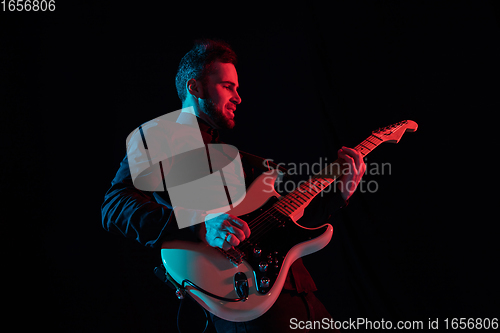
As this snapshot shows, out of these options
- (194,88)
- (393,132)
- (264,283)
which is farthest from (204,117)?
(393,132)

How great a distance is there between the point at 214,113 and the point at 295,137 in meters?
0.87

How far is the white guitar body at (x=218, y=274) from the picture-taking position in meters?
0.85

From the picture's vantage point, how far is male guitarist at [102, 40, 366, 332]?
0.95m

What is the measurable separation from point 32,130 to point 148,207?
106cm

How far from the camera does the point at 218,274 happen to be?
92cm

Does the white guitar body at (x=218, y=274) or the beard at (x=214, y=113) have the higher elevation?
the beard at (x=214, y=113)

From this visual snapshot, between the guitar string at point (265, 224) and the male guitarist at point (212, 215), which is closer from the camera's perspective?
the male guitarist at point (212, 215)

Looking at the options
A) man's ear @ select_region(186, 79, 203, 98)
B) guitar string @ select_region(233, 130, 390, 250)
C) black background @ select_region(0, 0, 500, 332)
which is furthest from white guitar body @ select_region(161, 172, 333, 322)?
black background @ select_region(0, 0, 500, 332)

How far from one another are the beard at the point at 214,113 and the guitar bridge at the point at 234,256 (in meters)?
0.69

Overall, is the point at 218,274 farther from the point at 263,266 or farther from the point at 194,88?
the point at 194,88

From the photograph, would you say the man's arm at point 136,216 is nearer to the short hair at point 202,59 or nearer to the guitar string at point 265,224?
the guitar string at point 265,224

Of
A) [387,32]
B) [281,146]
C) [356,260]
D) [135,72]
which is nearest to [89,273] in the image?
[135,72]

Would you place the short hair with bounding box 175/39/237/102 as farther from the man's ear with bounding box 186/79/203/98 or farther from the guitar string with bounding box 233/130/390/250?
the guitar string with bounding box 233/130/390/250

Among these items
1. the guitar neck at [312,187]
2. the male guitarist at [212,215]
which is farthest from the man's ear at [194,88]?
the guitar neck at [312,187]
